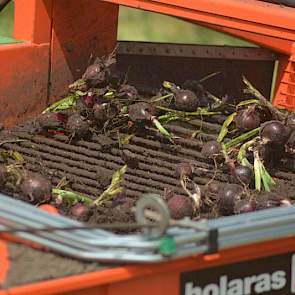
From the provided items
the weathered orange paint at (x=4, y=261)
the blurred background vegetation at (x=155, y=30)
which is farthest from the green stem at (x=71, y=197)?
the blurred background vegetation at (x=155, y=30)

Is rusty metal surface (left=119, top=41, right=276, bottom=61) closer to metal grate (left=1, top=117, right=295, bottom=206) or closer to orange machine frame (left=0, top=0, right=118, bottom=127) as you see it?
orange machine frame (left=0, top=0, right=118, bottom=127)

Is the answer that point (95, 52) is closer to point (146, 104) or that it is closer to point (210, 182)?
point (146, 104)

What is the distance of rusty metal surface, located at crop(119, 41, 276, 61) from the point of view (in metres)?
3.84

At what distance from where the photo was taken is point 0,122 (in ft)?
11.3

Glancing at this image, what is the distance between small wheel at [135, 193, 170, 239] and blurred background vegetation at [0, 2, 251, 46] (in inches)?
240

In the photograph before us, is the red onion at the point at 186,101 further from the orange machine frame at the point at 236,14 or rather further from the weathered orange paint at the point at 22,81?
the weathered orange paint at the point at 22,81

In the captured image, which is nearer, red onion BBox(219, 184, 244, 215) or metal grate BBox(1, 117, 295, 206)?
red onion BBox(219, 184, 244, 215)

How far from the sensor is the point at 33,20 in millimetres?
3531

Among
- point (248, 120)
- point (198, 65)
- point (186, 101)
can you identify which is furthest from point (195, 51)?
point (248, 120)

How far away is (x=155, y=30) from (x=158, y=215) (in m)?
6.61

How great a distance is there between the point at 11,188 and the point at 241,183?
26.6 inches

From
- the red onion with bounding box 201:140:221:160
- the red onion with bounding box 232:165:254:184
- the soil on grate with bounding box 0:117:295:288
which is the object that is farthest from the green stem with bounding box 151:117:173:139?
the red onion with bounding box 232:165:254:184

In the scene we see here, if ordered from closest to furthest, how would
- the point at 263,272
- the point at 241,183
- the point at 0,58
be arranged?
the point at 263,272 → the point at 241,183 → the point at 0,58

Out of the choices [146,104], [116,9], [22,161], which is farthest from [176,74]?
[22,161]
